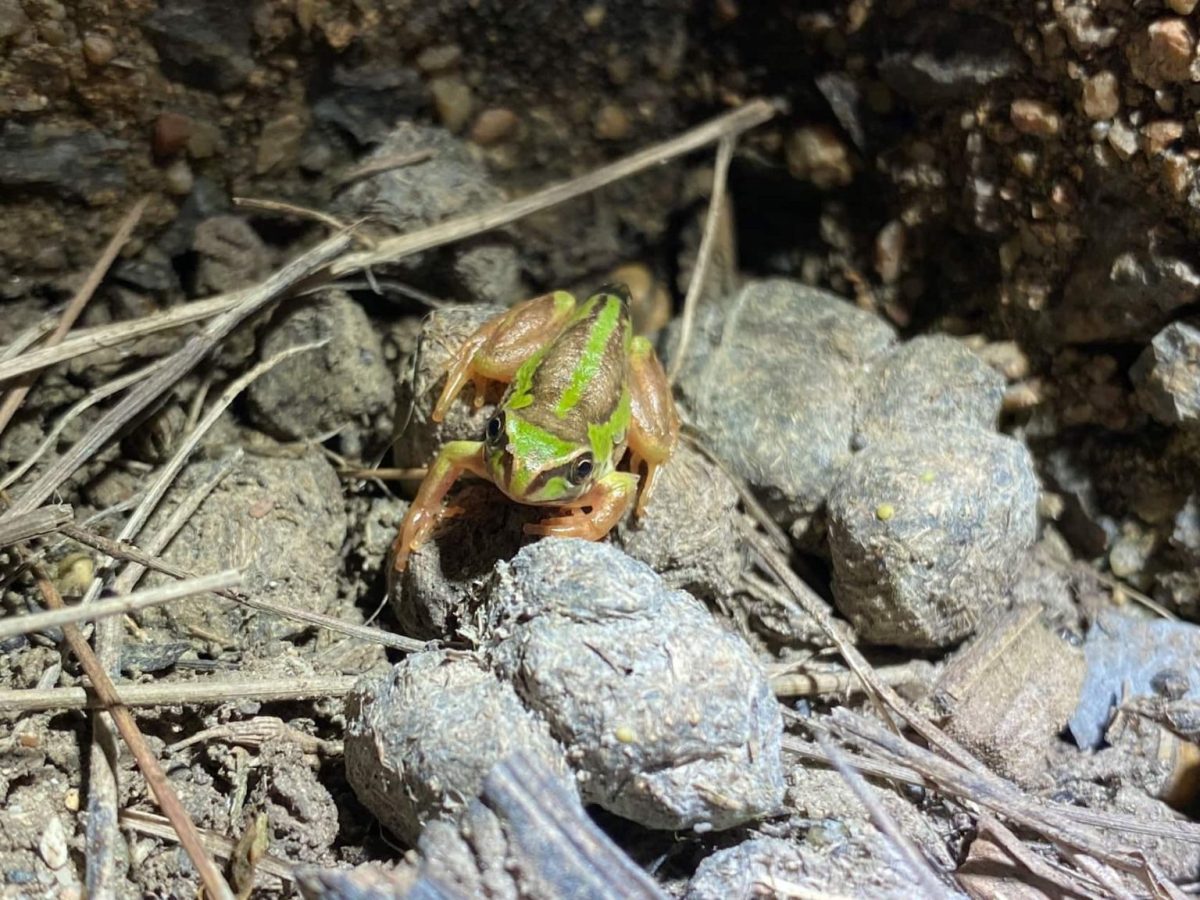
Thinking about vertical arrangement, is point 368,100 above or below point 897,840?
above

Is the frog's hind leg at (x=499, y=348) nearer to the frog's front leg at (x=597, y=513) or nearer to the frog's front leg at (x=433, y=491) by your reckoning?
the frog's front leg at (x=433, y=491)

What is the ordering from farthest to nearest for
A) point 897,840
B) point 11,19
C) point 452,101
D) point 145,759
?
point 452,101 < point 11,19 < point 145,759 < point 897,840

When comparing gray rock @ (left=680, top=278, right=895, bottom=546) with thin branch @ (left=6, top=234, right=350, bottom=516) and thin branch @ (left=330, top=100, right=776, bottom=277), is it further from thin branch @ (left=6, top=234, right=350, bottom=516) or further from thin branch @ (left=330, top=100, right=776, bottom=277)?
thin branch @ (left=6, top=234, right=350, bottom=516)

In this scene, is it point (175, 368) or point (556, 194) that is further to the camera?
point (556, 194)

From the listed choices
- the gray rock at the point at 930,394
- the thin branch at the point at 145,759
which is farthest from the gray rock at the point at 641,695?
the gray rock at the point at 930,394

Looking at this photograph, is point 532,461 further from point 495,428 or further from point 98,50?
point 98,50

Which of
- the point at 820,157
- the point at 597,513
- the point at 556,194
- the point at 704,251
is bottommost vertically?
the point at 597,513

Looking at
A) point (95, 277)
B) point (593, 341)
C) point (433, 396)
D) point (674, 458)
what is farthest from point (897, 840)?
point (95, 277)
